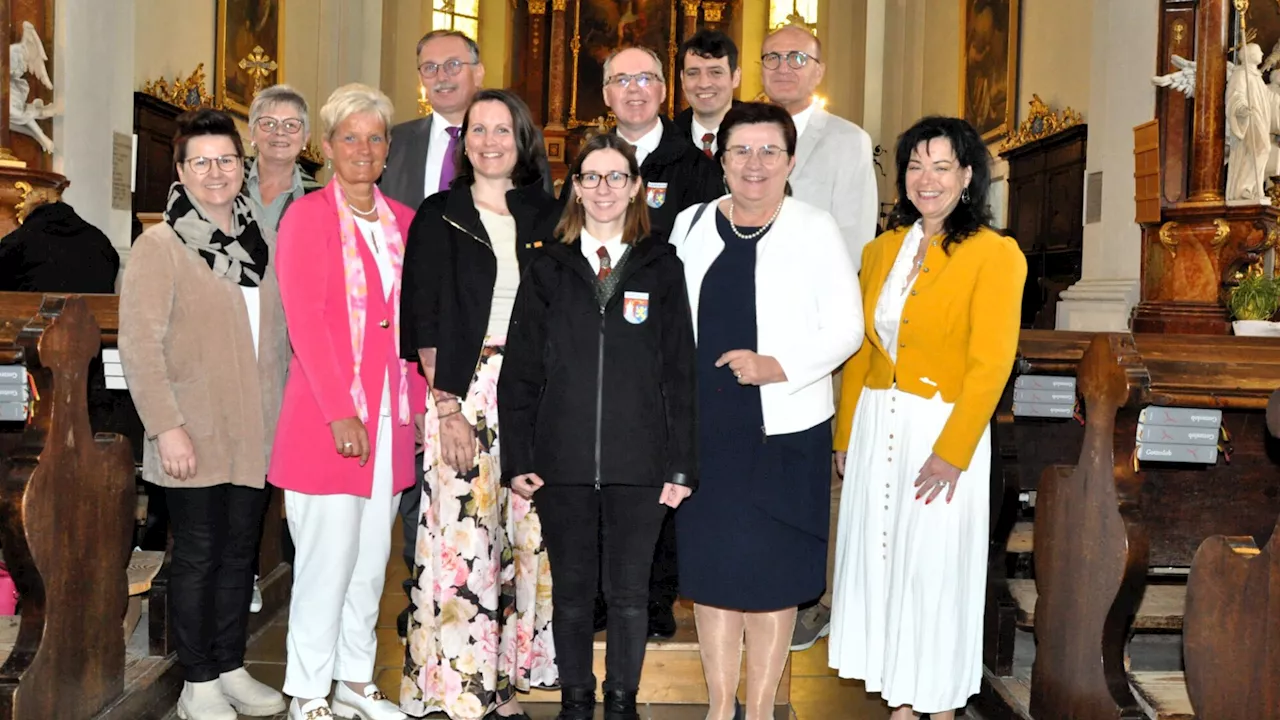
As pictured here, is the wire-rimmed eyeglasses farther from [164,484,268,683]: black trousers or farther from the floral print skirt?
[164,484,268,683]: black trousers

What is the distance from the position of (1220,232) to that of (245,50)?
9.04 metres

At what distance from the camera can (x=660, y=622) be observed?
11.5 feet

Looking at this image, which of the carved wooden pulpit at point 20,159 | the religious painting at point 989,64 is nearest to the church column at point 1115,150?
the religious painting at point 989,64

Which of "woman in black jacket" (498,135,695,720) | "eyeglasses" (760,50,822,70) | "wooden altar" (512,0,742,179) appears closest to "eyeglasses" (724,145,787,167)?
"woman in black jacket" (498,135,695,720)

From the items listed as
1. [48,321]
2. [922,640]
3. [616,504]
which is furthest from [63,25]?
[922,640]

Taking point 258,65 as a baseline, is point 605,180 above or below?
below

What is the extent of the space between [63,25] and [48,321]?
609cm

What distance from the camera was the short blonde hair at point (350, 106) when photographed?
10.1 feet

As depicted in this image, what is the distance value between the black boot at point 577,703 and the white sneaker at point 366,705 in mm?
573

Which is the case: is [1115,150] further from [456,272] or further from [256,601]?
[456,272]

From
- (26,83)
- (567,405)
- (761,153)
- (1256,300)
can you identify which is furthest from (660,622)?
(26,83)

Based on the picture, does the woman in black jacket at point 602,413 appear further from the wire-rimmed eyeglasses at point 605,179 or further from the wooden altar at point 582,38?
the wooden altar at point 582,38

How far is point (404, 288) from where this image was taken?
3035 millimetres

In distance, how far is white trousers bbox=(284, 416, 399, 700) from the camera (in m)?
3.04
